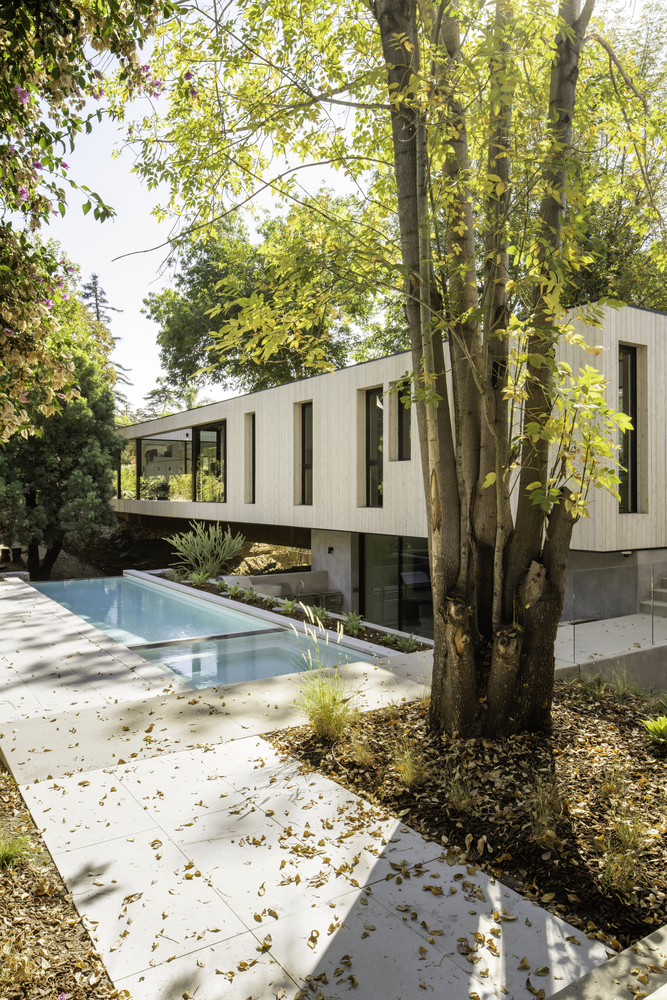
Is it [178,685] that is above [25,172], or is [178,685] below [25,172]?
below

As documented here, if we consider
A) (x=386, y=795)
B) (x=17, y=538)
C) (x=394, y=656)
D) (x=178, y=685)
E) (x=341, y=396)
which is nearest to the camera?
(x=386, y=795)

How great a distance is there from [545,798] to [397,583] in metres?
7.81

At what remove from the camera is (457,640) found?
3.79 metres

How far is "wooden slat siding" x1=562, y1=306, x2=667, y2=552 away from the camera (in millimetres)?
7039

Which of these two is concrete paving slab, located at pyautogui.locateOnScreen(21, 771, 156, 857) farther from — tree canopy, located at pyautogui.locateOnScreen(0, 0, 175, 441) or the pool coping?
tree canopy, located at pyautogui.locateOnScreen(0, 0, 175, 441)

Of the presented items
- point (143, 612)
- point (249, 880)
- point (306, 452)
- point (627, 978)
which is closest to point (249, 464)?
point (306, 452)

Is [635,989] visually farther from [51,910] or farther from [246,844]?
[51,910]

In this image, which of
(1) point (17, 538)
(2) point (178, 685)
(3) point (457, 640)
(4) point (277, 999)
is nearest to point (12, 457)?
(1) point (17, 538)

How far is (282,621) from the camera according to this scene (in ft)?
26.0

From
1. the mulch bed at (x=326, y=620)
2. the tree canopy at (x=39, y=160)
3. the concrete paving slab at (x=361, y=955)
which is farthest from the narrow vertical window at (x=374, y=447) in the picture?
the concrete paving slab at (x=361, y=955)

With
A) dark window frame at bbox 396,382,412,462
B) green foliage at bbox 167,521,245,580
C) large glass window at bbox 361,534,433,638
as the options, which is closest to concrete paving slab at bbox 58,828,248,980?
dark window frame at bbox 396,382,412,462

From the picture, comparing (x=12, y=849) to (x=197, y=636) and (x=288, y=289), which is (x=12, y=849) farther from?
(x=197, y=636)

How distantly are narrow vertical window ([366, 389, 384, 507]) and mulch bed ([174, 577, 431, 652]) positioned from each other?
231 cm

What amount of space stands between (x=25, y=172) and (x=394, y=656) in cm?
493
